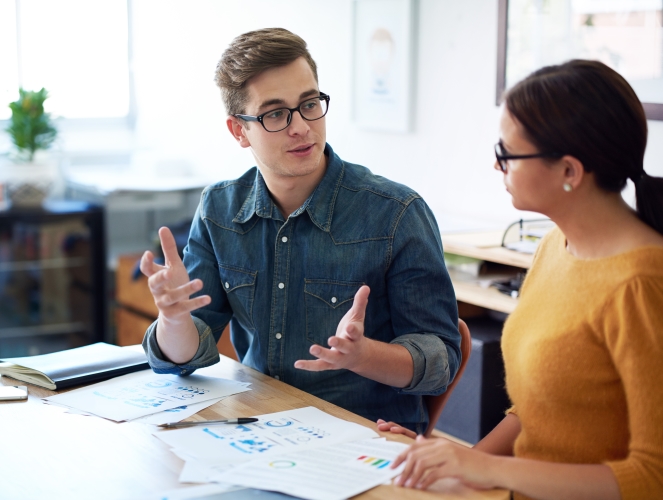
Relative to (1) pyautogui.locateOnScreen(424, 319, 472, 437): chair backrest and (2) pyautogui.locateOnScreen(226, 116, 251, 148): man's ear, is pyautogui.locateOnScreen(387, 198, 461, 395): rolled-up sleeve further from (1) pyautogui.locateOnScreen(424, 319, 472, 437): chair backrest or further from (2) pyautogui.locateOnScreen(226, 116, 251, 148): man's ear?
(2) pyautogui.locateOnScreen(226, 116, 251, 148): man's ear

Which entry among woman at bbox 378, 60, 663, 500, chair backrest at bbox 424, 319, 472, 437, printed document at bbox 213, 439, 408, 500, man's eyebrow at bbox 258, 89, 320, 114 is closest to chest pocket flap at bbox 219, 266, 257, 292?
man's eyebrow at bbox 258, 89, 320, 114

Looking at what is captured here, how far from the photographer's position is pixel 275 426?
1.33 meters

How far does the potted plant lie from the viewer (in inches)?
150

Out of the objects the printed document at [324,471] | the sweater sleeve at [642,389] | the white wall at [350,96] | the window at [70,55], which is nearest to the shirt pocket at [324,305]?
the printed document at [324,471]

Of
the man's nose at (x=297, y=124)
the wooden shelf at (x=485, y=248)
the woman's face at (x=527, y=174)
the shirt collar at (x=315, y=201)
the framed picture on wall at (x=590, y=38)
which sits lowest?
the wooden shelf at (x=485, y=248)

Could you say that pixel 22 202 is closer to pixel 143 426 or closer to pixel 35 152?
pixel 35 152

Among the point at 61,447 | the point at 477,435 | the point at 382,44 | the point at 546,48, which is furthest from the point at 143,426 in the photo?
the point at 382,44

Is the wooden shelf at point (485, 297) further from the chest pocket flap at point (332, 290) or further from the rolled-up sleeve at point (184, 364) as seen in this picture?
the rolled-up sleeve at point (184, 364)

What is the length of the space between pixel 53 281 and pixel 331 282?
2.78 metres

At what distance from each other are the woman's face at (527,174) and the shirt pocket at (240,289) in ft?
2.31

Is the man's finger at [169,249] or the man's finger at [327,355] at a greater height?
the man's finger at [169,249]

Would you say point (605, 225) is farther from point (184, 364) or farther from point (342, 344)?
point (184, 364)

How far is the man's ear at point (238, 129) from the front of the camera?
1807 millimetres

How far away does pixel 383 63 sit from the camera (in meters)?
3.12
